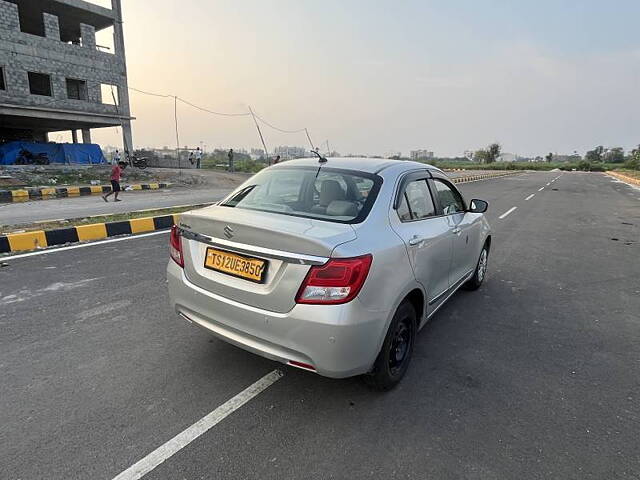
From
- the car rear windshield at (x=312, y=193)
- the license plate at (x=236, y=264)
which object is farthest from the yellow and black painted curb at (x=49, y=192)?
the license plate at (x=236, y=264)

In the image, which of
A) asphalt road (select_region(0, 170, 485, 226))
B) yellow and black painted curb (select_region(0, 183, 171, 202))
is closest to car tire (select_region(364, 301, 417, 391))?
asphalt road (select_region(0, 170, 485, 226))

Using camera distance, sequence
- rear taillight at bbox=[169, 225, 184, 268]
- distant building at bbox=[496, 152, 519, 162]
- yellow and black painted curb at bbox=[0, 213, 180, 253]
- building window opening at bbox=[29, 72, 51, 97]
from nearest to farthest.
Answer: rear taillight at bbox=[169, 225, 184, 268], yellow and black painted curb at bbox=[0, 213, 180, 253], building window opening at bbox=[29, 72, 51, 97], distant building at bbox=[496, 152, 519, 162]

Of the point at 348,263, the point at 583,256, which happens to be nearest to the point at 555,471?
the point at 348,263

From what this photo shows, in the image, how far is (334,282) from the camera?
2254 millimetres

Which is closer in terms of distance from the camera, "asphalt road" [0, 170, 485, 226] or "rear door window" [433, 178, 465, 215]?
"rear door window" [433, 178, 465, 215]

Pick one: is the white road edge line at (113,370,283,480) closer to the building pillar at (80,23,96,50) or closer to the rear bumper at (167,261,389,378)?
the rear bumper at (167,261,389,378)

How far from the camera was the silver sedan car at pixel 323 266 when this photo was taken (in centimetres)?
228

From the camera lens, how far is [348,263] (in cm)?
227

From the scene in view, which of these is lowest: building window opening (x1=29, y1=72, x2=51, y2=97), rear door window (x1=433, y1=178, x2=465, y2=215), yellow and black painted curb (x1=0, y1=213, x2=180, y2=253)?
yellow and black painted curb (x1=0, y1=213, x2=180, y2=253)

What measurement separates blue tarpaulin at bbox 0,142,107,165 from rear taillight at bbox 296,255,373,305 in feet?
94.6

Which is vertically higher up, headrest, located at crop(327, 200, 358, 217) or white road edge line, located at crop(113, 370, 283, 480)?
headrest, located at crop(327, 200, 358, 217)

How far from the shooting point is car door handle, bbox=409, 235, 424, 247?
281 cm

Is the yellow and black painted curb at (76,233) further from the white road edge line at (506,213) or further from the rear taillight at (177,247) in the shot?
the white road edge line at (506,213)

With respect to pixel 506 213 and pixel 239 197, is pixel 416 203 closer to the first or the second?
pixel 239 197
